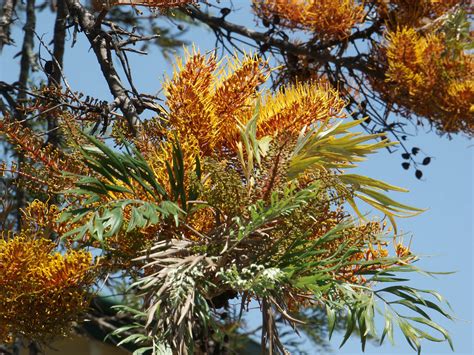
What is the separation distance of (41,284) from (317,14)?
6.10 feet

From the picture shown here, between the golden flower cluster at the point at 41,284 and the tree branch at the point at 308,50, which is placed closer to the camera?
the golden flower cluster at the point at 41,284

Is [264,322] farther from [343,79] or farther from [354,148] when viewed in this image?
[343,79]

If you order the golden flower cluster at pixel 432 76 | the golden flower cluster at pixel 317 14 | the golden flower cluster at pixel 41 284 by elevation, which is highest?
the golden flower cluster at pixel 317 14

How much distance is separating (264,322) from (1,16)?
2902 mm

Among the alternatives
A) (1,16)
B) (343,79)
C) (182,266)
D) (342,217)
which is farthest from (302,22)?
(182,266)

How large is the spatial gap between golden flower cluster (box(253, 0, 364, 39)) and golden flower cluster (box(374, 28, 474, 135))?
0.56ft

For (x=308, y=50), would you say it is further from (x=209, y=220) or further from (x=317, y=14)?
(x=209, y=220)

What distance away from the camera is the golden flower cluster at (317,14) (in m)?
4.08

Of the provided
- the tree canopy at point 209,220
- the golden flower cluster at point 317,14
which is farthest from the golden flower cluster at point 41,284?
the golden flower cluster at point 317,14

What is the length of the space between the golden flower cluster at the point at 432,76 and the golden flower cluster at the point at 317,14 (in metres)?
0.17

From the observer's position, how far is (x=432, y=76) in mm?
4008

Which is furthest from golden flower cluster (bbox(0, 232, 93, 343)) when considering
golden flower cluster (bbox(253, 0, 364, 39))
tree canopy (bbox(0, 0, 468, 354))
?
golden flower cluster (bbox(253, 0, 364, 39))

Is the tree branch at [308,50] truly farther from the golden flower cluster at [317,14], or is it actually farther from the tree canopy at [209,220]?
the tree canopy at [209,220]

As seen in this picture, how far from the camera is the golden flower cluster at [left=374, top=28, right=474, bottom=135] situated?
4.00m
